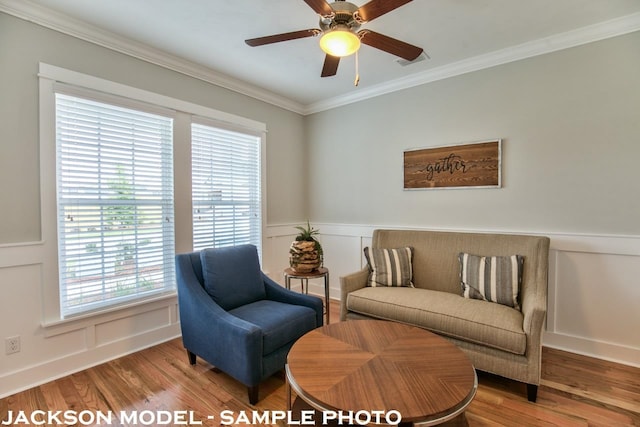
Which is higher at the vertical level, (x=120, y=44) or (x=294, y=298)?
(x=120, y=44)

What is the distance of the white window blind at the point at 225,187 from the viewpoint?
124 inches

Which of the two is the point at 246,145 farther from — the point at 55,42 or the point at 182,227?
the point at 55,42

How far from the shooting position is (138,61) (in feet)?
8.76

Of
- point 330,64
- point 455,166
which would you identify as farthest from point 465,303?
point 330,64

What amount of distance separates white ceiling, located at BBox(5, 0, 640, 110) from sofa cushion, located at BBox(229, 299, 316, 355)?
7.18ft

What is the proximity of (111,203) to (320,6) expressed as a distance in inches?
85.5

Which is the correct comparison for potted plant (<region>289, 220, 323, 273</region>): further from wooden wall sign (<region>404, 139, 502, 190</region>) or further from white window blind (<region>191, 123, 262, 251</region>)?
wooden wall sign (<region>404, 139, 502, 190</region>)

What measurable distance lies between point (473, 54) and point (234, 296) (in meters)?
3.04

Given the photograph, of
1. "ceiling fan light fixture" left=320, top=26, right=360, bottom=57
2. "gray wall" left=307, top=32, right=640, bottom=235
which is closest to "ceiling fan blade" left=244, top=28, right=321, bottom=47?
"ceiling fan light fixture" left=320, top=26, right=360, bottom=57

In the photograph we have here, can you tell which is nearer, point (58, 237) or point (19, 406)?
point (19, 406)

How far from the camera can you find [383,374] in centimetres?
142

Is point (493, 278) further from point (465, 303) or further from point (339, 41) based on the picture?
point (339, 41)

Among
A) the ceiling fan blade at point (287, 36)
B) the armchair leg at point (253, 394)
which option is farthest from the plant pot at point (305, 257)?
the ceiling fan blade at point (287, 36)

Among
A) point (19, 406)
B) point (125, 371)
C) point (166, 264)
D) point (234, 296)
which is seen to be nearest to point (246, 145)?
point (166, 264)
